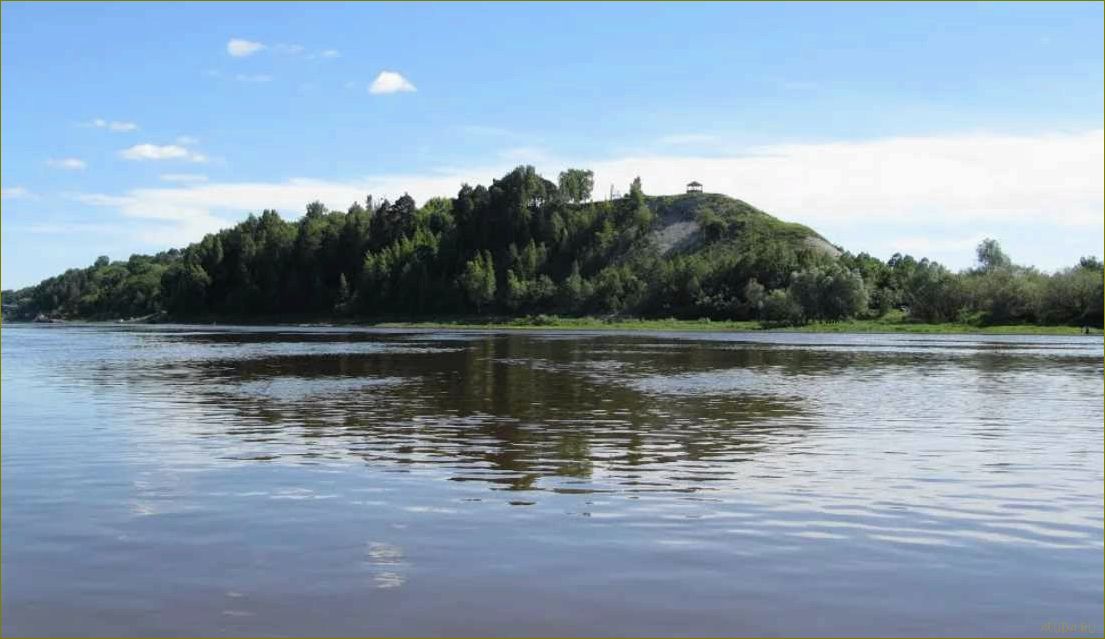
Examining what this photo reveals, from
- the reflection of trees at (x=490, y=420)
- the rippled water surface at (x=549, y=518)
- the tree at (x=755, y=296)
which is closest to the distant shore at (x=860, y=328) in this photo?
the tree at (x=755, y=296)

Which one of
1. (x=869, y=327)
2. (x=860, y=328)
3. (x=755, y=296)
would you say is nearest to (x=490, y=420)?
(x=860, y=328)

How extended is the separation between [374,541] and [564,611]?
432 centimetres

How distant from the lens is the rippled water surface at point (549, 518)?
11.7 metres

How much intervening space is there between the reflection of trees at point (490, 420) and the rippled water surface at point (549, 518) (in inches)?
8.2

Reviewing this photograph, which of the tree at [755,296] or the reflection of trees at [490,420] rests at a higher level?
the tree at [755,296]

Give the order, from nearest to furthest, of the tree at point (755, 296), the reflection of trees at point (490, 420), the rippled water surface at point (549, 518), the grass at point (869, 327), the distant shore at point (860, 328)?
the rippled water surface at point (549, 518) → the reflection of trees at point (490, 420) → the distant shore at point (860, 328) → the grass at point (869, 327) → the tree at point (755, 296)

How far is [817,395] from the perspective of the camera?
42188 mm

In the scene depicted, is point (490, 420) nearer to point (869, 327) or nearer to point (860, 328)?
point (860, 328)

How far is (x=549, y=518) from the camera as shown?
16.7 meters

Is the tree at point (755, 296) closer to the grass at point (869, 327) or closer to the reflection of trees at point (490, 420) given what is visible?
the grass at point (869, 327)

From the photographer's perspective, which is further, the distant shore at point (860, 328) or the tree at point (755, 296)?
the tree at point (755, 296)

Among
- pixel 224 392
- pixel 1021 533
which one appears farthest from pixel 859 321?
pixel 1021 533

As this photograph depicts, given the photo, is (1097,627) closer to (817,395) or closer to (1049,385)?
(817,395)

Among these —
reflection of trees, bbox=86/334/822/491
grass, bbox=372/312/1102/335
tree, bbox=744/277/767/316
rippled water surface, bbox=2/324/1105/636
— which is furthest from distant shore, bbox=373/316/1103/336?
rippled water surface, bbox=2/324/1105/636
